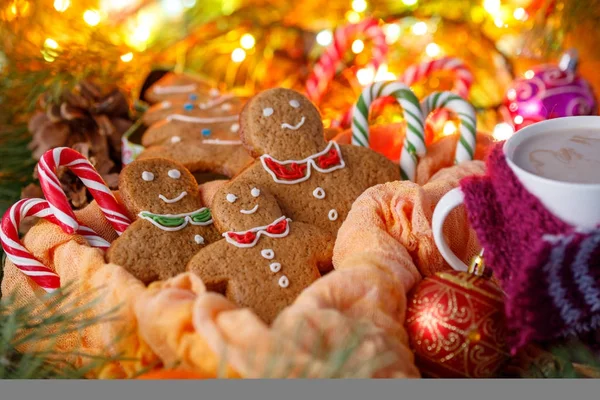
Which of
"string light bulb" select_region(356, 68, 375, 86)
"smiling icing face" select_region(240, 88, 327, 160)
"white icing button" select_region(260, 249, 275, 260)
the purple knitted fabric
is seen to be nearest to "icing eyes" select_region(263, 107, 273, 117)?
"smiling icing face" select_region(240, 88, 327, 160)

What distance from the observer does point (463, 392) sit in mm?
672

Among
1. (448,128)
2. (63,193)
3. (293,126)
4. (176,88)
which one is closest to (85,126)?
(176,88)

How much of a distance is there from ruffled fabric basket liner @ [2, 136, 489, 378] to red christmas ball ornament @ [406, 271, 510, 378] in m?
0.03

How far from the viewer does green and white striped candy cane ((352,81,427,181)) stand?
1136 mm

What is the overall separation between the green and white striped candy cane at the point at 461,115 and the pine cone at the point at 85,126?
0.62 m

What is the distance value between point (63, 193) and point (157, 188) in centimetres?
14

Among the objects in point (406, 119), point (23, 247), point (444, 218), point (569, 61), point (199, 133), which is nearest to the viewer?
point (444, 218)

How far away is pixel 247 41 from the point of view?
64.7 inches

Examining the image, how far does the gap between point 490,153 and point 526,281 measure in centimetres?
16

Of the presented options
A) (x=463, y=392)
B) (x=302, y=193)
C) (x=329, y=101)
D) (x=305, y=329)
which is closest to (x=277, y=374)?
(x=305, y=329)

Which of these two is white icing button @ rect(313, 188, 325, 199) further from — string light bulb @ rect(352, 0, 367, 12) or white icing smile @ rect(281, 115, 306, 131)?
string light bulb @ rect(352, 0, 367, 12)

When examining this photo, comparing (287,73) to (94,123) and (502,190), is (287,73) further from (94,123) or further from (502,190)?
(502,190)

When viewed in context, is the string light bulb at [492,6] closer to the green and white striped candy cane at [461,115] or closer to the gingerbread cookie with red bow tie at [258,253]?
the green and white striped candy cane at [461,115]

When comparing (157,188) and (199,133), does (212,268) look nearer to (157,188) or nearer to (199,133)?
(157,188)
